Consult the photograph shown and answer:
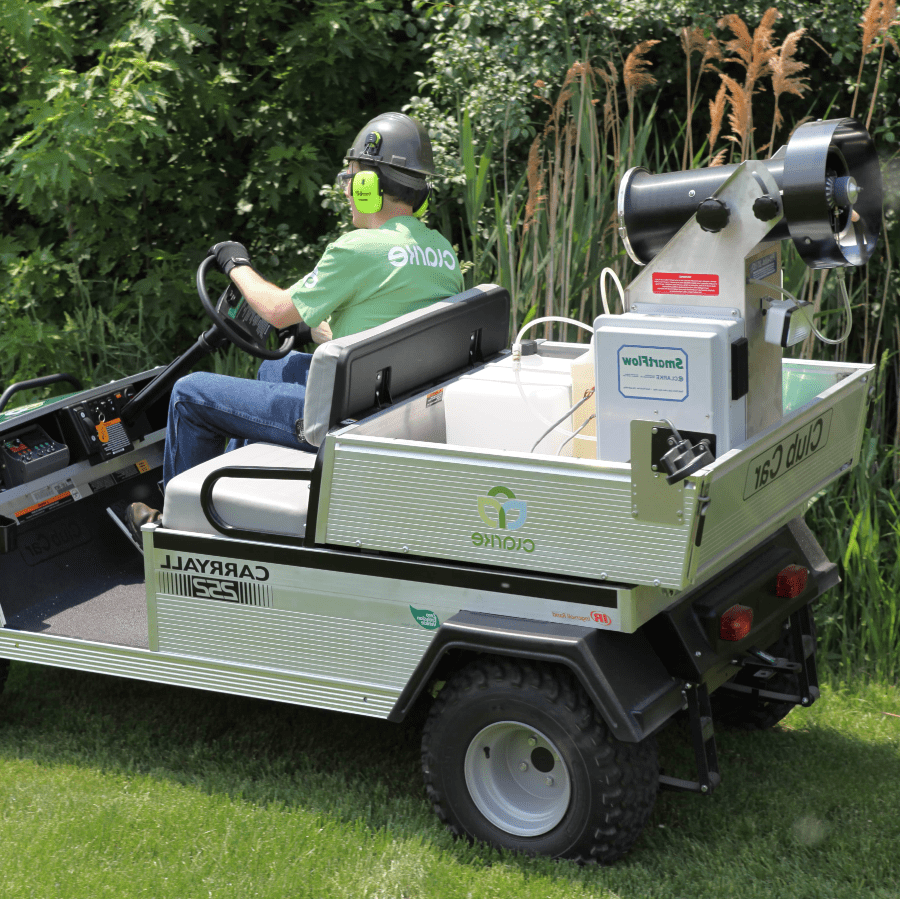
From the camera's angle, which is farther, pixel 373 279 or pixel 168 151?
pixel 168 151

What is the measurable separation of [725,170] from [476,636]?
1267 mm

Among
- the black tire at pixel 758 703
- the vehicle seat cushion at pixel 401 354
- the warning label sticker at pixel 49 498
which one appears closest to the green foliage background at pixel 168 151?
the warning label sticker at pixel 49 498

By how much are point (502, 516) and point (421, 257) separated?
3.70 feet

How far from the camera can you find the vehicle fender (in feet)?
9.13

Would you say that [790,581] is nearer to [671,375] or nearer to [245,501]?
[671,375]

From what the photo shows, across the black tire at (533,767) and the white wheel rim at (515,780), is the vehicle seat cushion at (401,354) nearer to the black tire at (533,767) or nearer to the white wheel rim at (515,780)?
the black tire at (533,767)

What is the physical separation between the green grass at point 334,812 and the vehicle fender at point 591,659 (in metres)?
0.44

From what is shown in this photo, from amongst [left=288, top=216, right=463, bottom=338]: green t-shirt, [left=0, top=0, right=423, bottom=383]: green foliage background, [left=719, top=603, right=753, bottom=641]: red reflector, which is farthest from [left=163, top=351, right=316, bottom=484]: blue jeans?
[left=0, top=0, right=423, bottom=383]: green foliage background

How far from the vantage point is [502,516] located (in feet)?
9.38

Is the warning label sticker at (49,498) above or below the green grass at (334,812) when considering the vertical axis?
above

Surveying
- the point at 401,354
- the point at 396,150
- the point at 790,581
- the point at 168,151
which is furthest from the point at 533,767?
the point at 168,151

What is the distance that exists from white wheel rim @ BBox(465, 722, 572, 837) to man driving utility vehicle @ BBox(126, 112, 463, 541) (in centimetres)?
113

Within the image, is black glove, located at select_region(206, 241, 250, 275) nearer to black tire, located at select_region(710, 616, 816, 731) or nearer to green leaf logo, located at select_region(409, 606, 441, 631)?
green leaf logo, located at select_region(409, 606, 441, 631)

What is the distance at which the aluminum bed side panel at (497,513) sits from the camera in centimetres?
271
